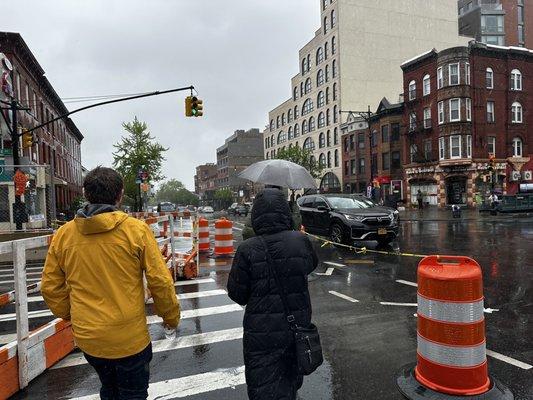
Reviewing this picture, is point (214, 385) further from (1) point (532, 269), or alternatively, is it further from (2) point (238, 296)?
(1) point (532, 269)

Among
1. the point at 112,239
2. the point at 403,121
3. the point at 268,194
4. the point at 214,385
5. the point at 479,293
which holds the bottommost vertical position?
the point at 214,385

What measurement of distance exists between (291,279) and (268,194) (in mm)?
629

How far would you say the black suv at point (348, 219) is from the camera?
41.1 feet

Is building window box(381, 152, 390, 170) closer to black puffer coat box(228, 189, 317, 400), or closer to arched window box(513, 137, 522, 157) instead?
arched window box(513, 137, 522, 157)

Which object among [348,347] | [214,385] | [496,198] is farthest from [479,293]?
[496,198]

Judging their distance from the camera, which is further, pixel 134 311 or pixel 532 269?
pixel 532 269

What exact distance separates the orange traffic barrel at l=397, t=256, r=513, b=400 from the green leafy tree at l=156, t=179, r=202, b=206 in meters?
139

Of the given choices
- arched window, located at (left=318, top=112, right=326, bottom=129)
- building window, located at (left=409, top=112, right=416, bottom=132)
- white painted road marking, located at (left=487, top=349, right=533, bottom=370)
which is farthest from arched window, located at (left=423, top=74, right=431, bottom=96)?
white painted road marking, located at (left=487, top=349, right=533, bottom=370)

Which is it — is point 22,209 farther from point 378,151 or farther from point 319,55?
point 319,55

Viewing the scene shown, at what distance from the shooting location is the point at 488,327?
5266 millimetres

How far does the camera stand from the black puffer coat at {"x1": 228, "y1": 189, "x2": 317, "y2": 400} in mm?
2693

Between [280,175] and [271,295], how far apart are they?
4.97m

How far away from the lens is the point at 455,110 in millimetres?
38719

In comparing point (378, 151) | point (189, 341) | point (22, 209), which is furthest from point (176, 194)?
point (189, 341)
